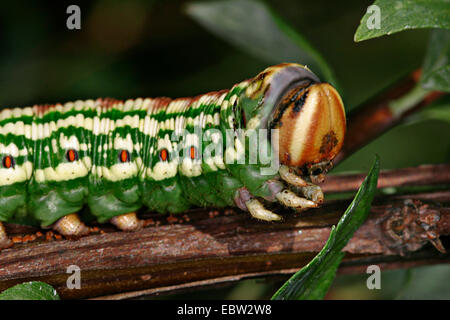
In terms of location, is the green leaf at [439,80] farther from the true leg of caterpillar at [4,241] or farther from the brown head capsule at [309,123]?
the true leg of caterpillar at [4,241]

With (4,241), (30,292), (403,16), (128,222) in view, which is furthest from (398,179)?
(4,241)

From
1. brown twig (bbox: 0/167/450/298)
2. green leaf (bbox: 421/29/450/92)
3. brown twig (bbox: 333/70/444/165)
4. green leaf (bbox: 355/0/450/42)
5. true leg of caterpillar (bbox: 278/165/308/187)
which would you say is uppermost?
green leaf (bbox: 355/0/450/42)

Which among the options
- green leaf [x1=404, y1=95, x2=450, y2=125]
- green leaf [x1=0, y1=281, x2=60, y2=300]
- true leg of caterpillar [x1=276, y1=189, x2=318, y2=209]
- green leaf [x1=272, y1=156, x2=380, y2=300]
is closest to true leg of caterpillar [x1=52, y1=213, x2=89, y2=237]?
green leaf [x1=0, y1=281, x2=60, y2=300]

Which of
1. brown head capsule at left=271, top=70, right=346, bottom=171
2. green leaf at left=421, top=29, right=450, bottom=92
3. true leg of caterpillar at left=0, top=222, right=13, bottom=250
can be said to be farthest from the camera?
green leaf at left=421, top=29, right=450, bottom=92

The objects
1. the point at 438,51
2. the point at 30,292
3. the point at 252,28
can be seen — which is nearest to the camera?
the point at 30,292

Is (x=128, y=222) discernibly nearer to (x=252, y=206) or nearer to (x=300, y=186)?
(x=252, y=206)

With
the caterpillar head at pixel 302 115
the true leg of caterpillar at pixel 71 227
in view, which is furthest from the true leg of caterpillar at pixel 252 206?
the true leg of caterpillar at pixel 71 227

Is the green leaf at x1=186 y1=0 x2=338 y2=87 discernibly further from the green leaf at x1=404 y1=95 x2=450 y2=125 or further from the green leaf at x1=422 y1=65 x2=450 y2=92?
the green leaf at x1=422 y1=65 x2=450 y2=92
